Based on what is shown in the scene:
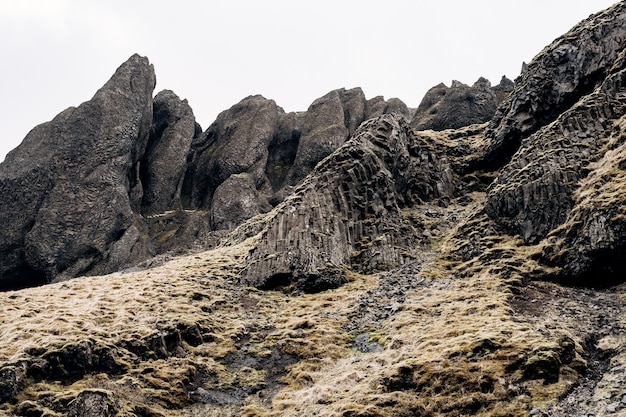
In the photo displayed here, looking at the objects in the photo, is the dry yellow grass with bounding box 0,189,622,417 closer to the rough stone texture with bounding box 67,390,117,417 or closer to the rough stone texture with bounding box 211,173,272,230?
the rough stone texture with bounding box 67,390,117,417

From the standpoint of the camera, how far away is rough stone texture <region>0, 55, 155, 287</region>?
89.6 metres

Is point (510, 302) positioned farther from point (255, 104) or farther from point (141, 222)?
point (255, 104)

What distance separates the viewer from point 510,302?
32.0m

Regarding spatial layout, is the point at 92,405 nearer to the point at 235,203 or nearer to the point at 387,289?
the point at 387,289

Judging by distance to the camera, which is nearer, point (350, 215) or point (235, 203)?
point (350, 215)

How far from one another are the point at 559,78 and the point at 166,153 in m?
88.2

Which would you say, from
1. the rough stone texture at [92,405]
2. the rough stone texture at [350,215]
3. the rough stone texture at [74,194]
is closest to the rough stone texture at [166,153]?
the rough stone texture at [74,194]

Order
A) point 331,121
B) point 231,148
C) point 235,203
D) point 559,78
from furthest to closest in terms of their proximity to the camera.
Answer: point 331,121 < point 231,148 < point 235,203 < point 559,78

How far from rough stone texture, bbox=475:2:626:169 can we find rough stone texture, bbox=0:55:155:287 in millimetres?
69580

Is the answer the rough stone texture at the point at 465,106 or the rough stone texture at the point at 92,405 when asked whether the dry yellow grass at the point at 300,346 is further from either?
the rough stone texture at the point at 465,106

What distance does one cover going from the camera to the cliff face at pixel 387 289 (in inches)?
931

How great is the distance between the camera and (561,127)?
47469 millimetres

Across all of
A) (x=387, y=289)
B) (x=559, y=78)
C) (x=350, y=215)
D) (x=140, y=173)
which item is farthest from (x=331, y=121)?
(x=387, y=289)

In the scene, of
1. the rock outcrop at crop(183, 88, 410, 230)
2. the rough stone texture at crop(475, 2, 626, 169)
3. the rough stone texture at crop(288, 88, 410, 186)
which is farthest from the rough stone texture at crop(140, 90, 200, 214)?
the rough stone texture at crop(475, 2, 626, 169)
